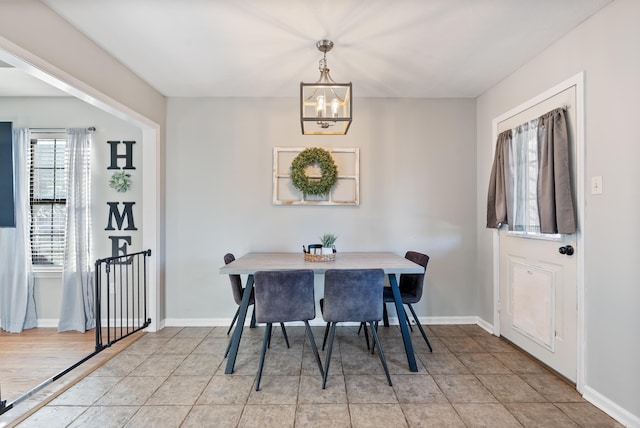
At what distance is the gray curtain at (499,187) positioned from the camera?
2920 mm

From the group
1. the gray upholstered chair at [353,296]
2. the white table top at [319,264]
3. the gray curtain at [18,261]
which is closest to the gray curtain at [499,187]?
the white table top at [319,264]

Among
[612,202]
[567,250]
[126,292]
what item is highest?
[612,202]

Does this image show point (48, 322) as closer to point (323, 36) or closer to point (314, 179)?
point (314, 179)

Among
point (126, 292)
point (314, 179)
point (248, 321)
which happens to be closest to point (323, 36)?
point (314, 179)

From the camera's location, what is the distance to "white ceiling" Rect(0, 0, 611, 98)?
203 cm

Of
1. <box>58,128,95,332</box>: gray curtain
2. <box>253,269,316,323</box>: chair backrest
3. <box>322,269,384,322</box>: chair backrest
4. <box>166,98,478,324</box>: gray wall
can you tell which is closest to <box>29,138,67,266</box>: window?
<box>58,128,95,332</box>: gray curtain

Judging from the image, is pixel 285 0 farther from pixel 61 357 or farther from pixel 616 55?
pixel 61 357

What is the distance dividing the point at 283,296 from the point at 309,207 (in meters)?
1.48

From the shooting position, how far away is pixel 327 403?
2039mm

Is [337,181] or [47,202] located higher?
[337,181]

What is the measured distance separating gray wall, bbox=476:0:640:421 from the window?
16.7 ft

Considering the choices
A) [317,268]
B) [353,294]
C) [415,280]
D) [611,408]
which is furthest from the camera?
[415,280]

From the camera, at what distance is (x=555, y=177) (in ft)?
7.48

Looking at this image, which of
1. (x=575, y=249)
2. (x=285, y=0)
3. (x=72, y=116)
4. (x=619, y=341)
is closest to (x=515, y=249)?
(x=575, y=249)
